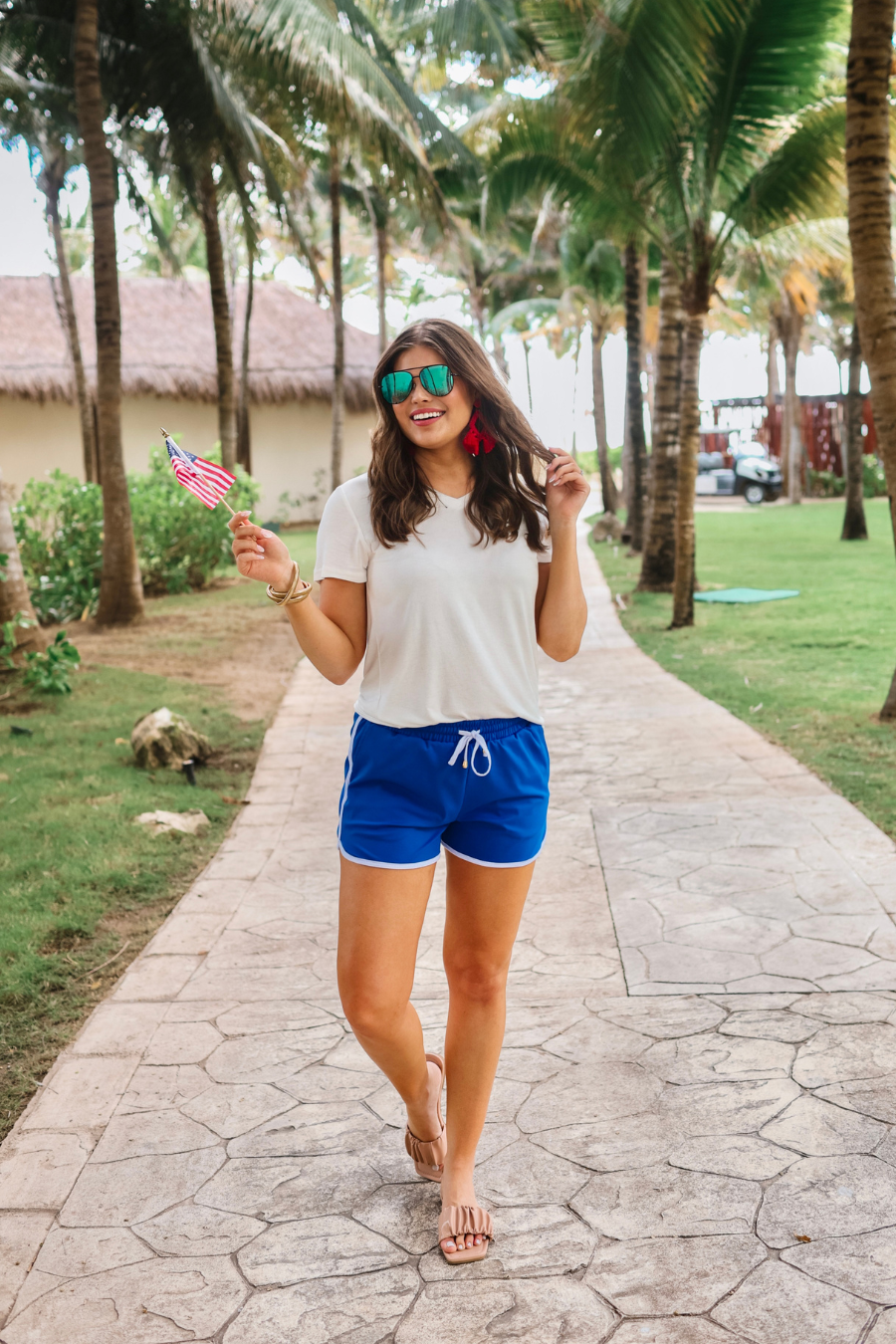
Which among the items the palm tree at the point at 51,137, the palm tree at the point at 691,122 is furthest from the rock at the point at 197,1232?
the palm tree at the point at 51,137

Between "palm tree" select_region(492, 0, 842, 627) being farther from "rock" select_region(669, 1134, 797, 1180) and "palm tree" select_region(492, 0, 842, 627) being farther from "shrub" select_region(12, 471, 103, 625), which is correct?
"rock" select_region(669, 1134, 797, 1180)

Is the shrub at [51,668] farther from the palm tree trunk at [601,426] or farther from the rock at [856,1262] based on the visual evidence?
the palm tree trunk at [601,426]

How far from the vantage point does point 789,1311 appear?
7.00 ft

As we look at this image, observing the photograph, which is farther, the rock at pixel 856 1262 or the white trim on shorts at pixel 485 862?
the white trim on shorts at pixel 485 862

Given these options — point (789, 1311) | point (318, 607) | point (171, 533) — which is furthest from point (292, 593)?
point (171, 533)

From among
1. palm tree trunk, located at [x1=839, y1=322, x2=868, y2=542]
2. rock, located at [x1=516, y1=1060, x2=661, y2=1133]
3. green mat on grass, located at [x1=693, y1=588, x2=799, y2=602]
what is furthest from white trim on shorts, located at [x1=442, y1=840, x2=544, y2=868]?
palm tree trunk, located at [x1=839, y1=322, x2=868, y2=542]

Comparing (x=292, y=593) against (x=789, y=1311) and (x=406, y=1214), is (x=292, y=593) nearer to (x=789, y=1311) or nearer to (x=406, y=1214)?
(x=406, y=1214)

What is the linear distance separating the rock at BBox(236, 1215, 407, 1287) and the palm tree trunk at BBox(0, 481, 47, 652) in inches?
234

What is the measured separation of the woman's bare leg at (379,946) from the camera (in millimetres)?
2242

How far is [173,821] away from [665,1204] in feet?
11.5

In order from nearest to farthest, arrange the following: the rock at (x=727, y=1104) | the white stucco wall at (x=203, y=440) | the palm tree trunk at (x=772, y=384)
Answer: the rock at (x=727, y=1104) < the white stucco wall at (x=203, y=440) < the palm tree trunk at (x=772, y=384)

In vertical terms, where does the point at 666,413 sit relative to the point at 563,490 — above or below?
above

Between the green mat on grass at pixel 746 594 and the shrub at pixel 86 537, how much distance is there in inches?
214

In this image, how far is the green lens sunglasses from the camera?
7.52ft
